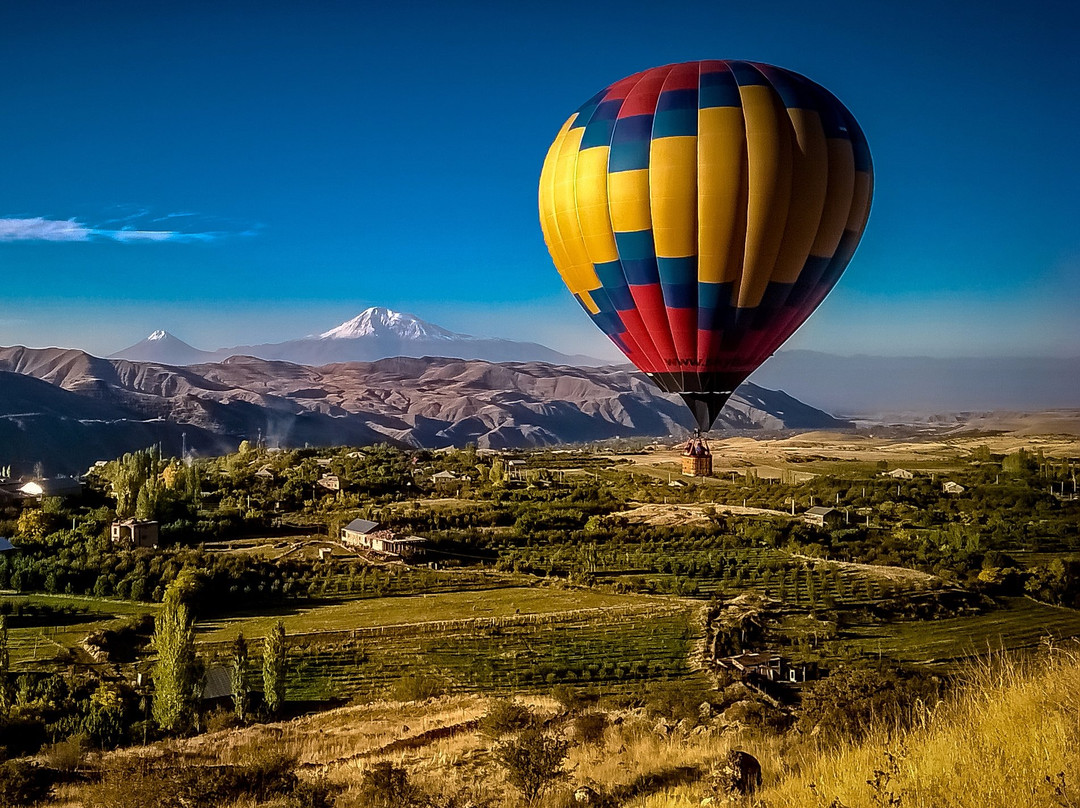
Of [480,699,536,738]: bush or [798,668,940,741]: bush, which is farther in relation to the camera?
[480,699,536,738]: bush

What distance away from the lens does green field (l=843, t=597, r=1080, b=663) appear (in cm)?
1952

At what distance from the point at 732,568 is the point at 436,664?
1206 cm

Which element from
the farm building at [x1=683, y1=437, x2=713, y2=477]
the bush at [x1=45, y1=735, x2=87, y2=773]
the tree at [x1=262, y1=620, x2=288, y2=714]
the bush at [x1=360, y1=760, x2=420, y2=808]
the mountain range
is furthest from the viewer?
the mountain range

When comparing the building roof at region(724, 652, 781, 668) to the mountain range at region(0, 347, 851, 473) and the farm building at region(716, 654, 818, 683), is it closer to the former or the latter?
the farm building at region(716, 654, 818, 683)

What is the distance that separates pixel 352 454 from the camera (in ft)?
166

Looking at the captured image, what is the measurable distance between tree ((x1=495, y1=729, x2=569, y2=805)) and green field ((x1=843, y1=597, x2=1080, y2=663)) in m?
13.3


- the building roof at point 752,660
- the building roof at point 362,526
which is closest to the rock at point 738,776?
the building roof at point 752,660

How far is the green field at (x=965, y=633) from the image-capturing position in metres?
19.5

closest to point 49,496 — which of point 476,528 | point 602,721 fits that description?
point 476,528

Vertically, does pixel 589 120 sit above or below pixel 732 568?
above

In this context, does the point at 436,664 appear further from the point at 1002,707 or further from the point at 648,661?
the point at 1002,707

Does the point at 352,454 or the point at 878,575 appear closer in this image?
the point at 878,575

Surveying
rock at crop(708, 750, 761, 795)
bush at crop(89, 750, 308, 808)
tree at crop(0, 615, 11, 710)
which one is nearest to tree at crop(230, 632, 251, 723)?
tree at crop(0, 615, 11, 710)

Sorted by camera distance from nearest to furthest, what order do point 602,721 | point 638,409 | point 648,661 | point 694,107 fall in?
point 694,107
point 602,721
point 648,661
point 638,409
